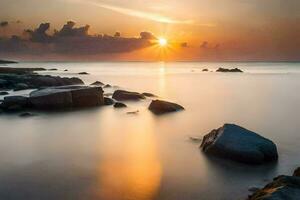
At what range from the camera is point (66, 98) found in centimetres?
3050

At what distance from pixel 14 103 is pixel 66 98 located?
3.97 m

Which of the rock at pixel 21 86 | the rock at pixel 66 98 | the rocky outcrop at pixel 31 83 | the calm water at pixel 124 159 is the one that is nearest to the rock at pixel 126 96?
the rock at pixel 66 98

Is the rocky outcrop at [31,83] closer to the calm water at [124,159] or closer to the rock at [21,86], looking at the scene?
the rock at [21,86]

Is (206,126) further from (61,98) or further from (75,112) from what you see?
(61,98)

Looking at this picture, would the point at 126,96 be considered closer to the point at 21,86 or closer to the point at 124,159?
the point at 21,86

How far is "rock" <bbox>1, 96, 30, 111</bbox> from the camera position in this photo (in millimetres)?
29109

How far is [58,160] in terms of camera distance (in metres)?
15.5

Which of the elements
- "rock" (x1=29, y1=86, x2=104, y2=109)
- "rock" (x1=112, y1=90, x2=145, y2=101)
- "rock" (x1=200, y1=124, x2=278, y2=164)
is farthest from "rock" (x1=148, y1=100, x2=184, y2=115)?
"rock" (x1=200, y1=124, x2=278, y2=164)

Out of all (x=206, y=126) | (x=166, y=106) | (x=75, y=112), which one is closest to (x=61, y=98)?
(x=75, y=112)

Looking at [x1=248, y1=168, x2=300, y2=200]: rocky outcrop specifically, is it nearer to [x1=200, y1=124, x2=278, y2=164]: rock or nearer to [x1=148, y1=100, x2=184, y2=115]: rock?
[x1=200, y1=124, x2=278, y2=164]: rock

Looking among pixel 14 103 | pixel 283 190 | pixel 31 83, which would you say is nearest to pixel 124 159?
pixel 283 190

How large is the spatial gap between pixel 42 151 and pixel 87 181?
5.53 metres

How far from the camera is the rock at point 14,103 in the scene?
29109 mm

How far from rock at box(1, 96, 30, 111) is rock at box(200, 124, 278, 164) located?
61.6ft
